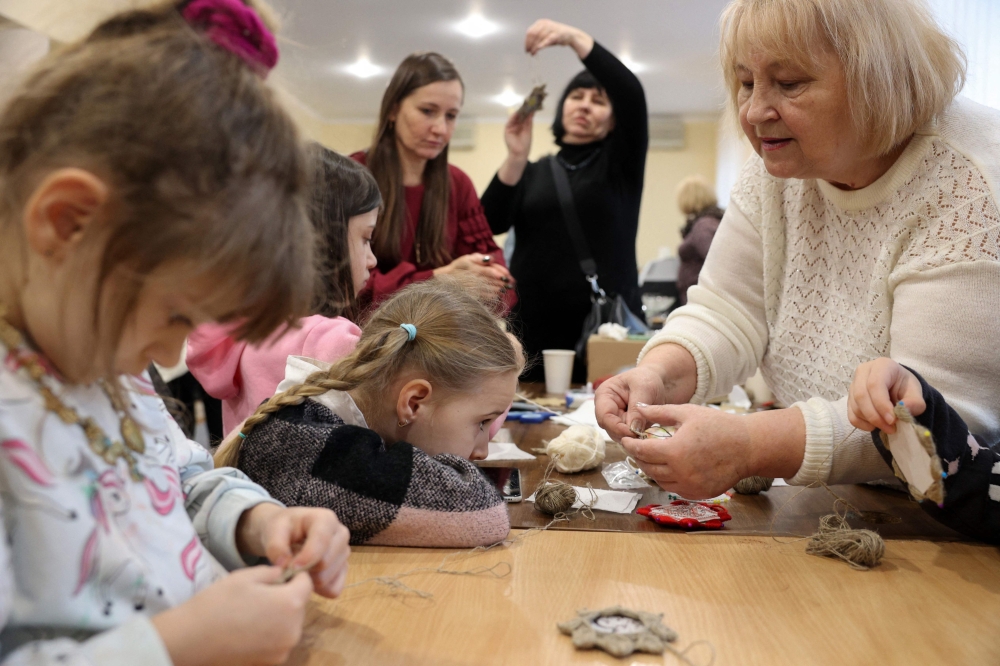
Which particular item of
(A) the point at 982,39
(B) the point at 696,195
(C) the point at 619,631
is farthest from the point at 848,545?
(B) the point at 696,195

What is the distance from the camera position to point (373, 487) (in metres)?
0.92

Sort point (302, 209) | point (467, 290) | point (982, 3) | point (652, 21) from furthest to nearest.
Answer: point (652, 21) < point (982, 3) < point (467, 290) < point (302, 209)

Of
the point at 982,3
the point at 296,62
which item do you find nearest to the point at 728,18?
the point at 296,62

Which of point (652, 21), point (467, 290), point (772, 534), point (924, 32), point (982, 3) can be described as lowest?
point (772, 534)

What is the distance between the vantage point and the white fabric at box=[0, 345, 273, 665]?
51 cm

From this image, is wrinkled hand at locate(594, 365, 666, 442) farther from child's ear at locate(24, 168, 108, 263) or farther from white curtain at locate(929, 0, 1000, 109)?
white curtain at locate(929, 0, 1000, 109)

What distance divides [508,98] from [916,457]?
772 centimetres

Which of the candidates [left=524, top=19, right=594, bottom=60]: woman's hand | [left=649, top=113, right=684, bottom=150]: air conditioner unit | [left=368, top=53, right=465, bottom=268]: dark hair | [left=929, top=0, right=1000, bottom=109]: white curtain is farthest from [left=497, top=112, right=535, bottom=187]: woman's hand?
[left=649, top=113, right=684, bottom=150]: air conditioner unit

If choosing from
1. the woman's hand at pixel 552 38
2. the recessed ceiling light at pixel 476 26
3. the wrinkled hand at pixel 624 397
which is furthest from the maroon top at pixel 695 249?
the recessed ceiling light at pixel 476 26

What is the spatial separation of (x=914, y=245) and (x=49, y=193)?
3.36ft

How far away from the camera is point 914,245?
109cm

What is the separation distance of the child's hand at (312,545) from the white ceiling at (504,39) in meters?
3.99

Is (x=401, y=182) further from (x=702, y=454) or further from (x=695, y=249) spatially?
(x=695, y=249)

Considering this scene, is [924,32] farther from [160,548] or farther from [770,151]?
[160,548]
